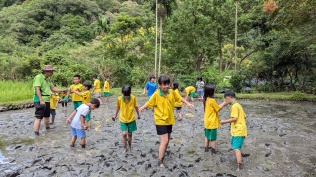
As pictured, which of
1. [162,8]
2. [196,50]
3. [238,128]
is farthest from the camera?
[196,50]

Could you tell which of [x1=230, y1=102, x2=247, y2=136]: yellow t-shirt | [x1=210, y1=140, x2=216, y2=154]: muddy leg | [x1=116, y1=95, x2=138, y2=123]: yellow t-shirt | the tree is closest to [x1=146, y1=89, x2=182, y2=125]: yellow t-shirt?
[x1=116, y1=95, x2=138, y2=123]: yellow t-shirt

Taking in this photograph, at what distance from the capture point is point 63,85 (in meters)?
21.4

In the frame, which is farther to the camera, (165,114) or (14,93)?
(14,93)

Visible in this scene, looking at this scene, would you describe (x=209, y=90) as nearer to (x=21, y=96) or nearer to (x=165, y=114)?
(x=165, y=114)

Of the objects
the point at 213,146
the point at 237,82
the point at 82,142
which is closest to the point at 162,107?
the point at 213,146

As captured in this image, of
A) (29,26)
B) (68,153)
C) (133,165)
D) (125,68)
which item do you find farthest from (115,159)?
(29,26)

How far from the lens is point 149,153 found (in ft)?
20.5

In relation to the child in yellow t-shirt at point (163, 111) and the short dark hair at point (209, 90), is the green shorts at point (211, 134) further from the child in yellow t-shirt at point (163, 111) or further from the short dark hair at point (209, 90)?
the child in yellow t-shirt at point (163, 111)

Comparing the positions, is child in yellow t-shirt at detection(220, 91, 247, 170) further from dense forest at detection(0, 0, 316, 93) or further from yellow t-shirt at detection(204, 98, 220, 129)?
dense forest at detection(0, 0, 316, 93)

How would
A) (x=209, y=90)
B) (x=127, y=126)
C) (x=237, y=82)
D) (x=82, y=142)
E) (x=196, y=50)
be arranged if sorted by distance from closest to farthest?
(x=209, y=90), (x=127, y=126), (x=82, y=142), (x=237, y=82), (x=196, y=50)

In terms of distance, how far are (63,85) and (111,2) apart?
38541mm

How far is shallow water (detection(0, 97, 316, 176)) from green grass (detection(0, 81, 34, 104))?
16.7 ft

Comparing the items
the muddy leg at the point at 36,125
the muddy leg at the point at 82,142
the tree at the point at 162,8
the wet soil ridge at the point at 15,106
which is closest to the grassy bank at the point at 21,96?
the wet soil ridge at the point at 15,106

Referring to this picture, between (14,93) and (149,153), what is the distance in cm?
1177
